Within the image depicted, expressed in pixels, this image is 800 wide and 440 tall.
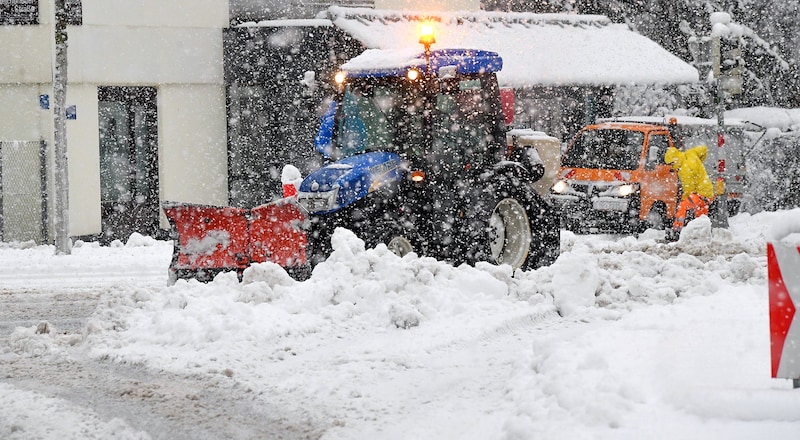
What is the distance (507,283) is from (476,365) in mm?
3055

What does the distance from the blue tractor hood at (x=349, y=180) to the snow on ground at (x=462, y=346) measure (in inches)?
28.5

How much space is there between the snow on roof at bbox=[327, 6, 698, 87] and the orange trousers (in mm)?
4723

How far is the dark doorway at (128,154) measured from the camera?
23.7 meters

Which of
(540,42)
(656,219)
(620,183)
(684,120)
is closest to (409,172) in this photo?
(620,183)

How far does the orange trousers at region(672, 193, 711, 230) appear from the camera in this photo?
795 inches

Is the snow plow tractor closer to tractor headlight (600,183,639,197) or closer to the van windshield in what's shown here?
tractor headlight (600,183,639,197)

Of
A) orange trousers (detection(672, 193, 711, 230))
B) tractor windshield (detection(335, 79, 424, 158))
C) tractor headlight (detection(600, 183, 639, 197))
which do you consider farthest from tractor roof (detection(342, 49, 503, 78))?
tractor headlight (detection(600, 183, 639, 197))

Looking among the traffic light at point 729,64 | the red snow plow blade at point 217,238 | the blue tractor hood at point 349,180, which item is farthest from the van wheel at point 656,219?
the red snow plow blade at point 217,238

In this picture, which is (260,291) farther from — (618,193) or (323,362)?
(618,193)

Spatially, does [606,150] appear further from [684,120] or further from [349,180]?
[349,180]

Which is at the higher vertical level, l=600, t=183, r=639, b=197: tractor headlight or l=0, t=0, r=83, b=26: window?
l=0, t=0, r=83, b=26: window

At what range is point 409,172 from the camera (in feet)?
40.3

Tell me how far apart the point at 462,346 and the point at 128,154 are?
15902 millimetres

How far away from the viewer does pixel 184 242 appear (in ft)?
41.1
